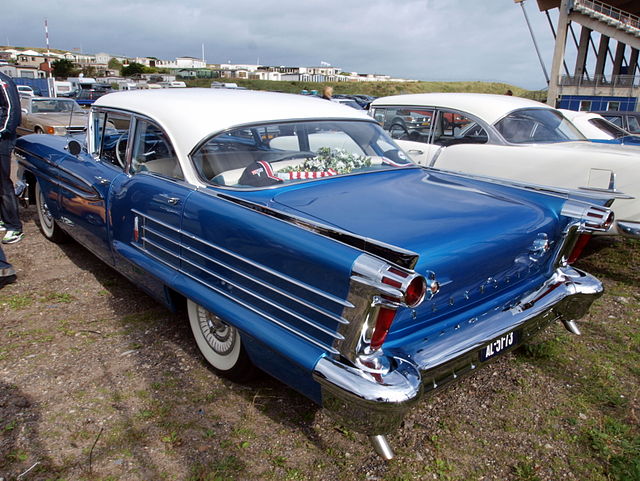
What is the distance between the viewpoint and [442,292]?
2166mm

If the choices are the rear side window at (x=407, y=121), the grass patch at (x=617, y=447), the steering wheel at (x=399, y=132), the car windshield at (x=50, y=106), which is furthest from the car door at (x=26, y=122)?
the grass patch at (x=617, y=447)

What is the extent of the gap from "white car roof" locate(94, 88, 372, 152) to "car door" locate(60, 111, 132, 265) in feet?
0.79

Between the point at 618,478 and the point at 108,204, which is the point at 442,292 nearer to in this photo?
the point at 618,478

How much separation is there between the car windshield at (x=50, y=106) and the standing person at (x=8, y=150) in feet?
25.2

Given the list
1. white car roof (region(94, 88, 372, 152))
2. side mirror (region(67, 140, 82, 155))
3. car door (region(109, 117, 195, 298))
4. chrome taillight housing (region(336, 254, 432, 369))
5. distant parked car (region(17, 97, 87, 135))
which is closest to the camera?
chrome taillight housing (region(336, 254, 432, 369))

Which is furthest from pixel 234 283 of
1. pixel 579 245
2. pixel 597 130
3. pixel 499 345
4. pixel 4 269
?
pixel 597 130

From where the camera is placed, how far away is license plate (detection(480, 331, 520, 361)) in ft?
7.67

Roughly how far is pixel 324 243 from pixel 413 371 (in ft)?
2.03

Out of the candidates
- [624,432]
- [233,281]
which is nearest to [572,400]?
[624,432]

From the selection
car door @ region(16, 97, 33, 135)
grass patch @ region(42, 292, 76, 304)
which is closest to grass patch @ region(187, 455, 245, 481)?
grass patch @ region(42, 292, 76, 304)

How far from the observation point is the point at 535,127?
5750 mm

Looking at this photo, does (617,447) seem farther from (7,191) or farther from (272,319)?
(7,191)

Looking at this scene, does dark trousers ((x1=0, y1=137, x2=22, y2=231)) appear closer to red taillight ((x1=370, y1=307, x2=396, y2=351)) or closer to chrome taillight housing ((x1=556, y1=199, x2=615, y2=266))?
red taillight ((x1=370, y1=307, x2=396, y2=351))

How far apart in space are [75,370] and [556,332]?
10.6ft
